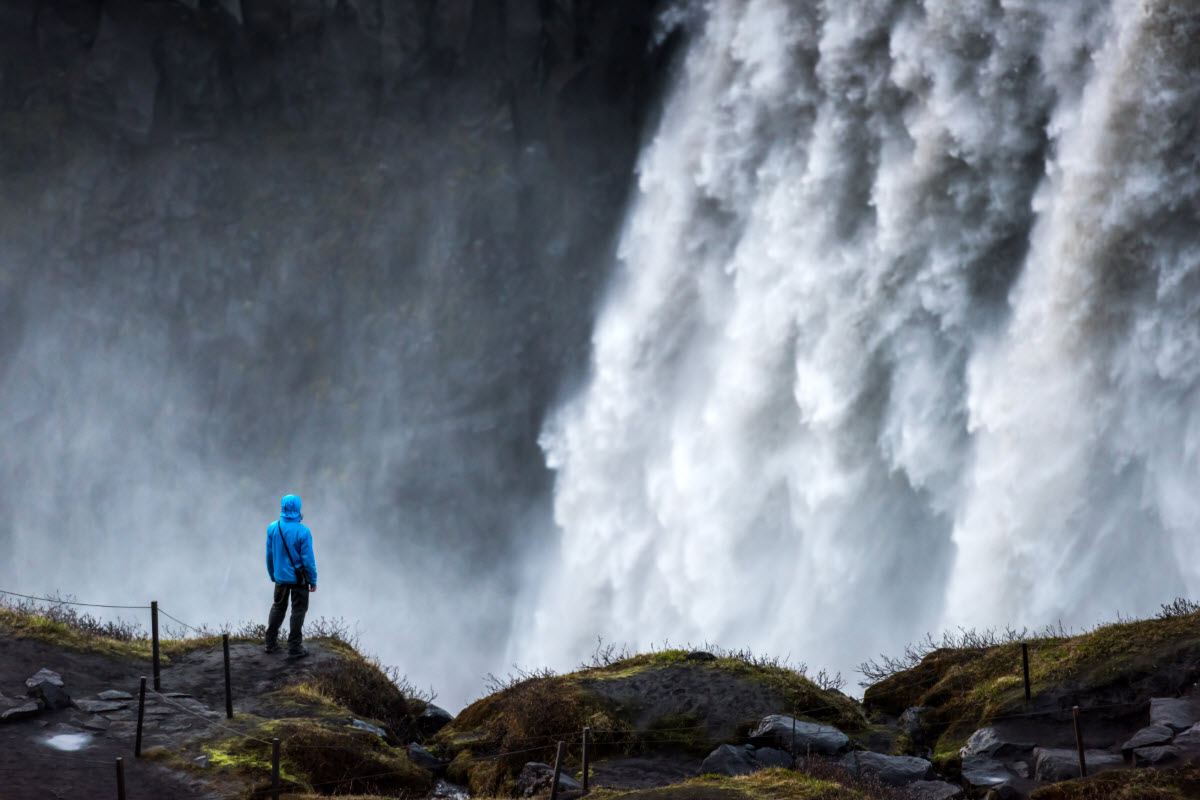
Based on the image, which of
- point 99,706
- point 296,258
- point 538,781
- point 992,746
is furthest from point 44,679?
point 296,258

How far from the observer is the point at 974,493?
2358 centimetres

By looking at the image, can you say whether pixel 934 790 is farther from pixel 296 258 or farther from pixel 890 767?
pixel 296 258

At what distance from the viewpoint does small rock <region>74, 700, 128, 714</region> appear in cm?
1050

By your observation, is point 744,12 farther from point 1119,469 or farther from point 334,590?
point 334,590

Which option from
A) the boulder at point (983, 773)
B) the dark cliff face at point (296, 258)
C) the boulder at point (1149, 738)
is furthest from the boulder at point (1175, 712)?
the dark cliff face at point (296, 258)

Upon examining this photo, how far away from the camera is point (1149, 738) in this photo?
8.95 m

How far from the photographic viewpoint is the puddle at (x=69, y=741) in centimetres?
943

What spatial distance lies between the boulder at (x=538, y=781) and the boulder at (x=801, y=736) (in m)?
2.13

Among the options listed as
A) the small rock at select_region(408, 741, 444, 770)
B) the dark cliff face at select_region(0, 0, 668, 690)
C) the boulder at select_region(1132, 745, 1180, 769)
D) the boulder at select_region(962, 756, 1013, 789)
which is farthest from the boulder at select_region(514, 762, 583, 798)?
the dark cliff face at select_region(0, 0, 668, 690)

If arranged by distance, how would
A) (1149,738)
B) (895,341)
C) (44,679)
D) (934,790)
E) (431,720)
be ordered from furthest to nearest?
(895,341)
(431,720)
(44,679)
(934,790)
(1149,738)

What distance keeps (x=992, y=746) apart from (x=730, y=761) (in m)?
2.61

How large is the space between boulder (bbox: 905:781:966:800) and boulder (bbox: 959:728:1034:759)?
65cm

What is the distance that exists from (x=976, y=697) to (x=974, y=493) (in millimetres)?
12873

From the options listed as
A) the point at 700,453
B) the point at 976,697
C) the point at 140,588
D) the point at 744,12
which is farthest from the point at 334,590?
the point at 976,697
